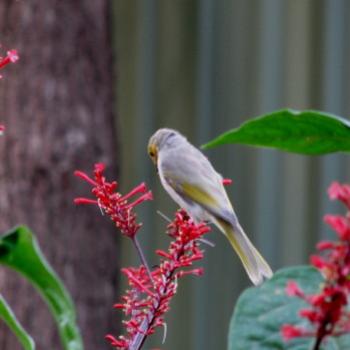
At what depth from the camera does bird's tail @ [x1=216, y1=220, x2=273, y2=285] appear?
1.17 metres

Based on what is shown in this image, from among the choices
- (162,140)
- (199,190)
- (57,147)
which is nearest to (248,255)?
(199,190)

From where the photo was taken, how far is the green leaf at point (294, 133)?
0.92 m

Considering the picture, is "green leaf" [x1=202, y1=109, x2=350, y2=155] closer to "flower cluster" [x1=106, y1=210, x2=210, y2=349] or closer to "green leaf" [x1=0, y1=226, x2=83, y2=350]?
"flower cluster" [x1=106, y1=210, x2=210, y2=349]

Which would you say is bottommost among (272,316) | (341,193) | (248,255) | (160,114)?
(160,114)

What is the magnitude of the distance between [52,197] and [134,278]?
2.78 m

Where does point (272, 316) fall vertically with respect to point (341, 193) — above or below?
below

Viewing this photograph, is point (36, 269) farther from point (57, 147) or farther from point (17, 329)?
point (57, 147)

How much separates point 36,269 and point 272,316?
18 centimetres

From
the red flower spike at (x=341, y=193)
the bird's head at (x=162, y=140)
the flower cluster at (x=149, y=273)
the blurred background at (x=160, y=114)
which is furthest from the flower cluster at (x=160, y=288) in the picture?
the blurred background at (x=160, y=114)

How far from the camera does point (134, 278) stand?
3.02 feet

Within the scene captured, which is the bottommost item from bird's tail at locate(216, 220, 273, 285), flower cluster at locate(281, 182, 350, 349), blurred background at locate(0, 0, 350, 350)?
blurred background at locate(0, 0, 350, 350)

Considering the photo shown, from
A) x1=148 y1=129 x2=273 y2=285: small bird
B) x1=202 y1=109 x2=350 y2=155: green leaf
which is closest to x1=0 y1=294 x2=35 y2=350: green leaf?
x1=202 y1=109 x2=350 y2=155: green leaf

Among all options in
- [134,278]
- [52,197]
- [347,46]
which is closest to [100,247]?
[52,197]

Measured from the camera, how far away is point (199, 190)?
142 centimetres
